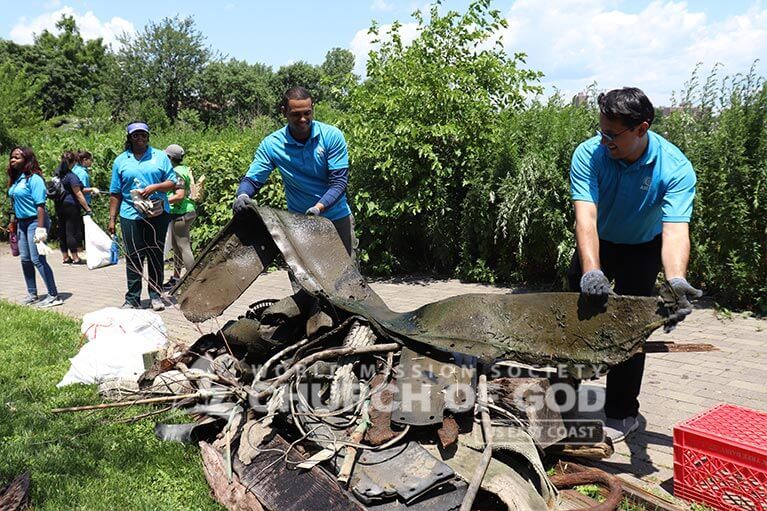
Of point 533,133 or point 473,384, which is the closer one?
point 473,384

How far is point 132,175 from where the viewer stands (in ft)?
23.7

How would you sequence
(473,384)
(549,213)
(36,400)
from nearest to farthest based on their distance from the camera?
1. (473,384)
2. (36,400)
3. (549,213)

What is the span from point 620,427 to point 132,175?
19.1 ft

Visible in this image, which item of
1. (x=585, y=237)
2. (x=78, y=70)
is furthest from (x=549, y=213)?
(x=78, y=70)

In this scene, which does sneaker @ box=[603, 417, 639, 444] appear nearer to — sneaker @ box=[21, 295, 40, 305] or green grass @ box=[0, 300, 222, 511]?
green grass @ box=[0, 300, 222, 511]

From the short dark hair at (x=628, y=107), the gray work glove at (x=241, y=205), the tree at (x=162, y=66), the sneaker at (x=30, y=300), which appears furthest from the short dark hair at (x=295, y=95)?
the tree at (x=162, y=66)

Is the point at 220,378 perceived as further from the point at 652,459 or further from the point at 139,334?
the point at 652,459

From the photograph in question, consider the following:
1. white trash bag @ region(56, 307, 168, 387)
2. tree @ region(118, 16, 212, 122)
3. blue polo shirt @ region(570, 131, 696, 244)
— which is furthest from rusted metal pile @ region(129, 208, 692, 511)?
tree @ region(118, 16, 212, 122)

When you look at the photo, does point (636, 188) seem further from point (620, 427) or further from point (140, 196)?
point (140, 196)

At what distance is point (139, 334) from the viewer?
5.36 m

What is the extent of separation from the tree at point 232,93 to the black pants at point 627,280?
55.3 meters

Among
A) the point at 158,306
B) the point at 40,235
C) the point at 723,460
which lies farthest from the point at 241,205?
the point at 40,235

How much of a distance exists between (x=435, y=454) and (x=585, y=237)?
1430 mm

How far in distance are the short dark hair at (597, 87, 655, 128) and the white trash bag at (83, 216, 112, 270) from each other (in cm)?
589
